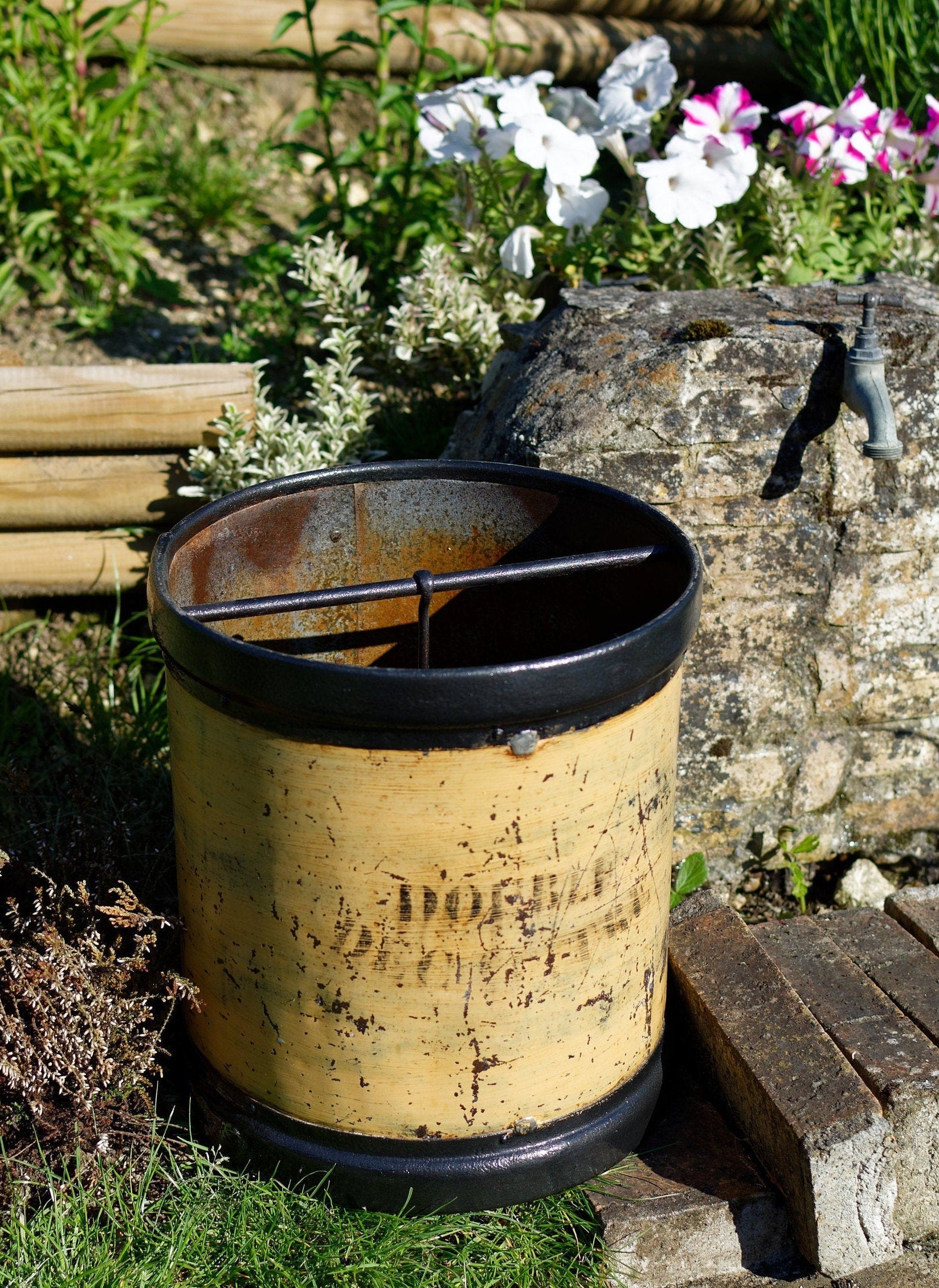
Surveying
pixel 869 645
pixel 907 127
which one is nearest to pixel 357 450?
pixel 869 645

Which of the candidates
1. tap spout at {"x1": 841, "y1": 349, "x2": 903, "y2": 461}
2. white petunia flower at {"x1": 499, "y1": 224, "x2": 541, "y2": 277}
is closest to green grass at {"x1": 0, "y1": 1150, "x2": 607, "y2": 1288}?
tap spout at {"x1": 841, "y1": 349, "x2": 903, "y2": 461}

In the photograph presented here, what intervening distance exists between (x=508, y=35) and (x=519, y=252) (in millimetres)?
1830

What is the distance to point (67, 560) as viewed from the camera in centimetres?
309

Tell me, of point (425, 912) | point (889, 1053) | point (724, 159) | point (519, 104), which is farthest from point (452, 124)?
point (889, 1053)

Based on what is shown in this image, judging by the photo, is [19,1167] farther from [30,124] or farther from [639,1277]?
[30,124]

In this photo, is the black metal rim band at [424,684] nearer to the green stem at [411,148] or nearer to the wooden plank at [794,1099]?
the wooden plank at [794,1099]

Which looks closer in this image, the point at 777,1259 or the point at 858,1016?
the point at 777,1259

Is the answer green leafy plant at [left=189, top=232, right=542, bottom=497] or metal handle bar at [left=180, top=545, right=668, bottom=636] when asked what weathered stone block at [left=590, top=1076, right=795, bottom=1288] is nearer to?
metal handle bar at [left=180, top=545, right=668, bottom=636]

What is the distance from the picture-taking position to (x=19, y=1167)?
1.87 m

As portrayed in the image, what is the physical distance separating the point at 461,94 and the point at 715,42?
2046 mm

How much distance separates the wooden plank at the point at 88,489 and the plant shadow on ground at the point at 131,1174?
40.1 inches

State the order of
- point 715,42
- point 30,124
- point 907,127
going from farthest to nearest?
point 715,42
point 30,124
point 907,127

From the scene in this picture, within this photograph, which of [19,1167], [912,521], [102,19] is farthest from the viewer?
[102,19]

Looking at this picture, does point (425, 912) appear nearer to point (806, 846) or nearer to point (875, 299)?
point (806, 846)
